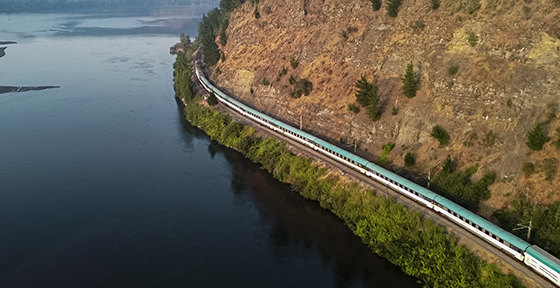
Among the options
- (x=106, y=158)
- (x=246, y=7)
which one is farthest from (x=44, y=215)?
(x=246, y=7)

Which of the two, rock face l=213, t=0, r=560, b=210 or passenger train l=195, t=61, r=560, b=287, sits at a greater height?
rock face l=213, t=0, r=560, b=210

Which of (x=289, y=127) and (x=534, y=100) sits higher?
(x=534, y=100)

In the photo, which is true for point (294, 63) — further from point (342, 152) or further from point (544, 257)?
point (544, 257)

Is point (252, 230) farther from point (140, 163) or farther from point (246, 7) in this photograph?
point (246, 7)

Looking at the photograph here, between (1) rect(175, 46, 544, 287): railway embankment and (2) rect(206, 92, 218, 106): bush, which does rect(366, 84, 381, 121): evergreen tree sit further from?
(2) rect(206, 92, 218, 106): bush

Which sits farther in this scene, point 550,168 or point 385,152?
point 385,152

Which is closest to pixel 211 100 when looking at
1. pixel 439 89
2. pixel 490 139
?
pixel 439 89

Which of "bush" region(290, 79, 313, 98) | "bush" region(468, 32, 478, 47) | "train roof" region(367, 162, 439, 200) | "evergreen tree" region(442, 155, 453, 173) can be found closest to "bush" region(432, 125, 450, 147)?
"evergreen tree" region(442, 155, 453, 173)
